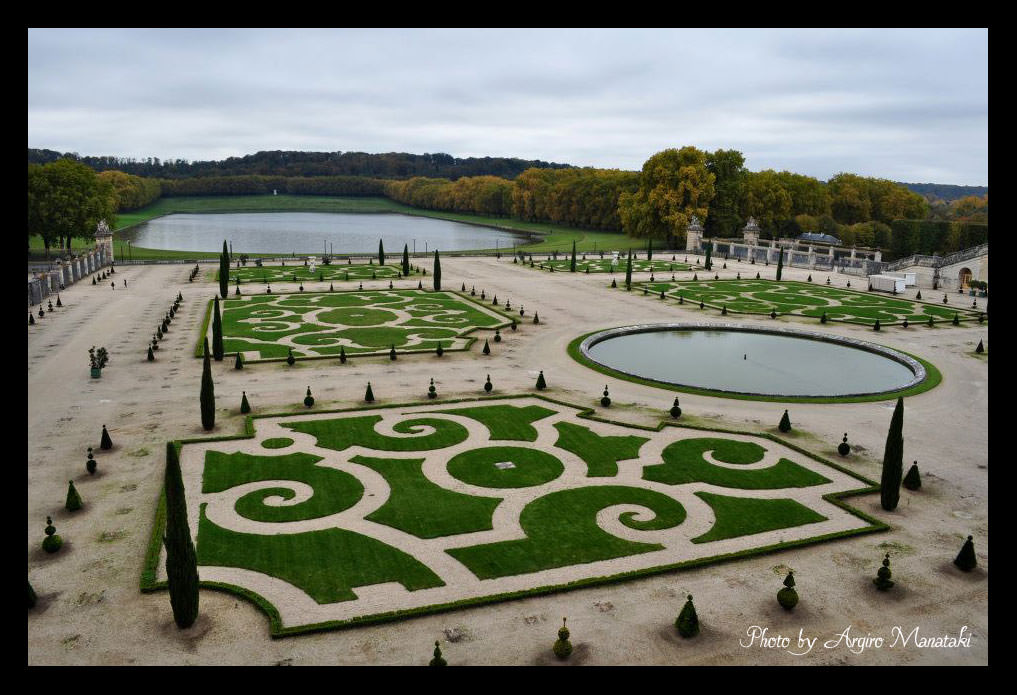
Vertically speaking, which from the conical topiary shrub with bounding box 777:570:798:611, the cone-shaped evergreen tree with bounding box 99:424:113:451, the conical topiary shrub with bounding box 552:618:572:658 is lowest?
the conical topiary shrub with bounding box 552:618:572:658

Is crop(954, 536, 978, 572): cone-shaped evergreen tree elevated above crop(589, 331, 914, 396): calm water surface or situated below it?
below

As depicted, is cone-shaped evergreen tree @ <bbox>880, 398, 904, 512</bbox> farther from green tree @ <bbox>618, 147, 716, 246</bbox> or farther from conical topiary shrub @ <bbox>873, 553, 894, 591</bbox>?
green tree @ <bbox>618, 147, 716, 246</bbox>

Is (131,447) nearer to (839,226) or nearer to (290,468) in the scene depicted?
(290,468)

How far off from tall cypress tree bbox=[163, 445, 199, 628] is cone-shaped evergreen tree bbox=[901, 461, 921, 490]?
83.6ft

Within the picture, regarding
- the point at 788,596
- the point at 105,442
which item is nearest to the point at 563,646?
the point at 788,596

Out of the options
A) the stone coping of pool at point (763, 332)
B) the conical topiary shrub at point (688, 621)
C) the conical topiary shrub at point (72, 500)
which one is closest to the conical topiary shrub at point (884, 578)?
→ the conical topiary shrub at point (688, 621)

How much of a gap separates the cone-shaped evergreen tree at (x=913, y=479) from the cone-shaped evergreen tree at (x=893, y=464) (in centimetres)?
189

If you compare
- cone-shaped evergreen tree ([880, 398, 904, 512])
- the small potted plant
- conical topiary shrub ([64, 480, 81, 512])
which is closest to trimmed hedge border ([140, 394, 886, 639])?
cone-shaped evergreen tree ([880, 398, 904, 512])

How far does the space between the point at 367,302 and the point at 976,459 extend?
51718 mm

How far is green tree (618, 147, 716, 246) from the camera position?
12012 centimetres

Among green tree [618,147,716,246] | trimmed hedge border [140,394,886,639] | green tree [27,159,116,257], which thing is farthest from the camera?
green tree [618,147,716,246]

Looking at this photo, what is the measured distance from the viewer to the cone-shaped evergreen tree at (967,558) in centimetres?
2178
